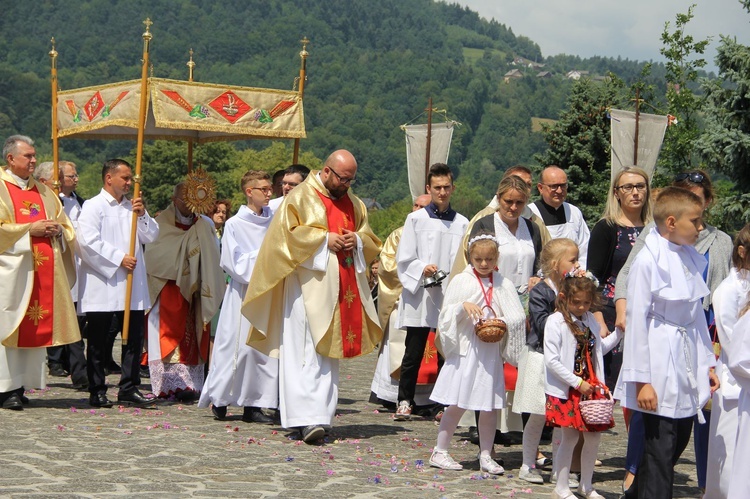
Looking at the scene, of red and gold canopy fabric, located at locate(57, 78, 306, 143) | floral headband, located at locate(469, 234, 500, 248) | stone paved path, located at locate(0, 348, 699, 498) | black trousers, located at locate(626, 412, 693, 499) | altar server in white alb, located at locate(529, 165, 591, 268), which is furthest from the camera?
red and gold canopy fabric, located at locate(57, 78, 306, 143)

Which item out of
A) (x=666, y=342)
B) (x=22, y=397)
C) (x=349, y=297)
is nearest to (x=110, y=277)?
(x=22, y=397)

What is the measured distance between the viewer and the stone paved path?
21.8 ft

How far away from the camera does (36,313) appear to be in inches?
388

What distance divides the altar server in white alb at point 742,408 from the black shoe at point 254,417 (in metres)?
4.69

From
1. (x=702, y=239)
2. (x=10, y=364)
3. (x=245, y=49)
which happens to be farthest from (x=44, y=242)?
(x=245, y=49)

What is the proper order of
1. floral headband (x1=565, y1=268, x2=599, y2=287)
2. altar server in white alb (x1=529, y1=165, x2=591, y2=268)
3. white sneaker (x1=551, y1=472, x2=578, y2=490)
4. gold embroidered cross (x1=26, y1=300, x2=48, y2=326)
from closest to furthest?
1. floral headband (x1=565, y1=268, x2=599, y2=287)
2. white sneaker (x1=551, y1=472, x2=578, y2=490)
3. altar server in white alb (x1=529, y1=165, x2=591, y2=268)
4. gold embroidered cross (x1=26, y1=300, x2=48, y2=326)

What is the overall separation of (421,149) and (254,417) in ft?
60.7

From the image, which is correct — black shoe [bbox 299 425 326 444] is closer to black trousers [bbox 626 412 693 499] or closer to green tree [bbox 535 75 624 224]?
black trousers [bbox 626 412 693 499]

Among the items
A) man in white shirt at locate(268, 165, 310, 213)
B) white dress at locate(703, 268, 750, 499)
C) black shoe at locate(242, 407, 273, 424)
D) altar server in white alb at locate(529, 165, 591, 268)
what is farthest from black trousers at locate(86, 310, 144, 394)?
white dress at locate(703, 268, 750, 499)

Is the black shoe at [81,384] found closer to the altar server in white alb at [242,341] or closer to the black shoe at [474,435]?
the altar server in white alb at [242,341]

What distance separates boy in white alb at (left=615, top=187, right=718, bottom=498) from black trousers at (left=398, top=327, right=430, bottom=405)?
14.3 ft

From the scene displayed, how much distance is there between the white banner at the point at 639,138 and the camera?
23531mm

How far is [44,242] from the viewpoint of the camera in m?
9.91

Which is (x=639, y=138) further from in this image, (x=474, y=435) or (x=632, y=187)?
(x=632, y=187)
